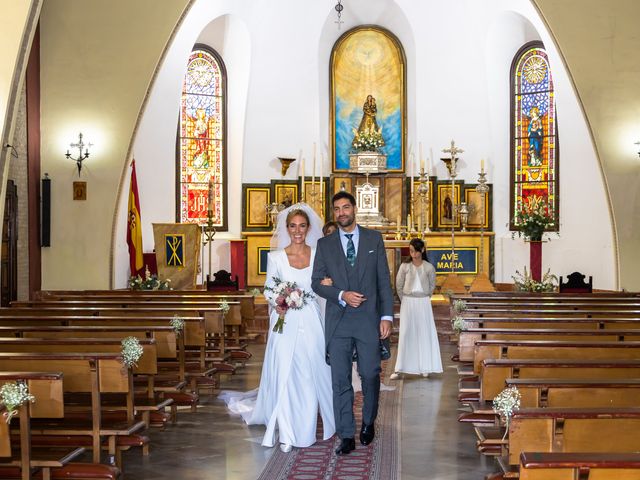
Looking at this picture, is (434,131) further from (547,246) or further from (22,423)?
(22,423)

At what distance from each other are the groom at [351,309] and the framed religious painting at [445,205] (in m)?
13.4

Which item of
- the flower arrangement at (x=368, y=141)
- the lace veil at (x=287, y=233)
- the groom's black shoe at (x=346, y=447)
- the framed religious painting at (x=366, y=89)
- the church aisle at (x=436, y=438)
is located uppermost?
the framed religious painting at (x=366, y=89)

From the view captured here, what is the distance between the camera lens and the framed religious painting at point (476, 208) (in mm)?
20031

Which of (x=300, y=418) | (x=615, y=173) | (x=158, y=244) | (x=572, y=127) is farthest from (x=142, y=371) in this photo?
(x=572, y=127)

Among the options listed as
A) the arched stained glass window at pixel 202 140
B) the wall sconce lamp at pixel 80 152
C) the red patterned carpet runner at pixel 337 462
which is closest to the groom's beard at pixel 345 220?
the red patterned carpet runner at pixel 337 462

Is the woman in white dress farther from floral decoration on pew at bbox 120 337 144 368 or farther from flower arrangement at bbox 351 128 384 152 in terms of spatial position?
flower arrangement at bbox 351 128 384 152

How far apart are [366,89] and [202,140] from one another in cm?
378

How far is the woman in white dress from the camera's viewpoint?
10.7 meters

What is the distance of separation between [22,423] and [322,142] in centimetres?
1593

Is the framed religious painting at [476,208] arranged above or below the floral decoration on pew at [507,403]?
above

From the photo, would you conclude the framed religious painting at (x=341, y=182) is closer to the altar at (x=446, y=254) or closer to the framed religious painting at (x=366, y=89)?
the framed religious painting at (x=366, y=89)

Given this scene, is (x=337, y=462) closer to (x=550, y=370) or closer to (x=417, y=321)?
(x=550, y=370)

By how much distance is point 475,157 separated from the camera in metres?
20.2

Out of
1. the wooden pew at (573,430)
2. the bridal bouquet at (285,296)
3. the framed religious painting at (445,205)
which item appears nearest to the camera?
the wooden pew at (573,430)
